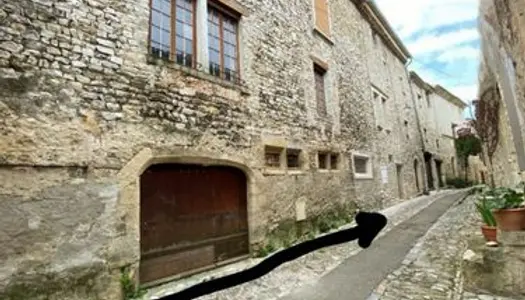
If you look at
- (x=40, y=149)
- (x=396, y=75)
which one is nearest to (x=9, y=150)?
(x=40, y=149)

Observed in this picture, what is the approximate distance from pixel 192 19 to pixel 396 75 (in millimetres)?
13583

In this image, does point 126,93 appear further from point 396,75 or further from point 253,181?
point 396,75

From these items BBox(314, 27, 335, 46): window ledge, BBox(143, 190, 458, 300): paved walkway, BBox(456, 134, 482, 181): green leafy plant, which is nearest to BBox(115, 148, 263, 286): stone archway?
BBox(143, 190, 458, 300): paved walkway

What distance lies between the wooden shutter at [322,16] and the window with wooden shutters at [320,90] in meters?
1.20

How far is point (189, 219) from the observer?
4898mm

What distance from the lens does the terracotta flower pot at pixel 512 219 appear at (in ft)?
11.4

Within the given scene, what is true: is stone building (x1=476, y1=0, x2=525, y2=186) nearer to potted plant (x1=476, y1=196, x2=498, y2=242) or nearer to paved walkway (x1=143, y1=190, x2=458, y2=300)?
potted plant (x1=476, y1=196, x2=498, y2=242)

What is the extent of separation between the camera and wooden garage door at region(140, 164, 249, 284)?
4.41 metres

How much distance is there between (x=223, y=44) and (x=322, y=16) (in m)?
4.61

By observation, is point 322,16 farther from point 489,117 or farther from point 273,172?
point 273,172

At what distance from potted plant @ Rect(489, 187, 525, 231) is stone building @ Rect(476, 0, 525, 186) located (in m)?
0.36

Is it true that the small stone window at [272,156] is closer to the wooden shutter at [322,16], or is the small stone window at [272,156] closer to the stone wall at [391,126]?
the stone wall at [391,126]

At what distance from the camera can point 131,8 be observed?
14.3 feet

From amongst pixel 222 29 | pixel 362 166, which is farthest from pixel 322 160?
pixel 222 29
